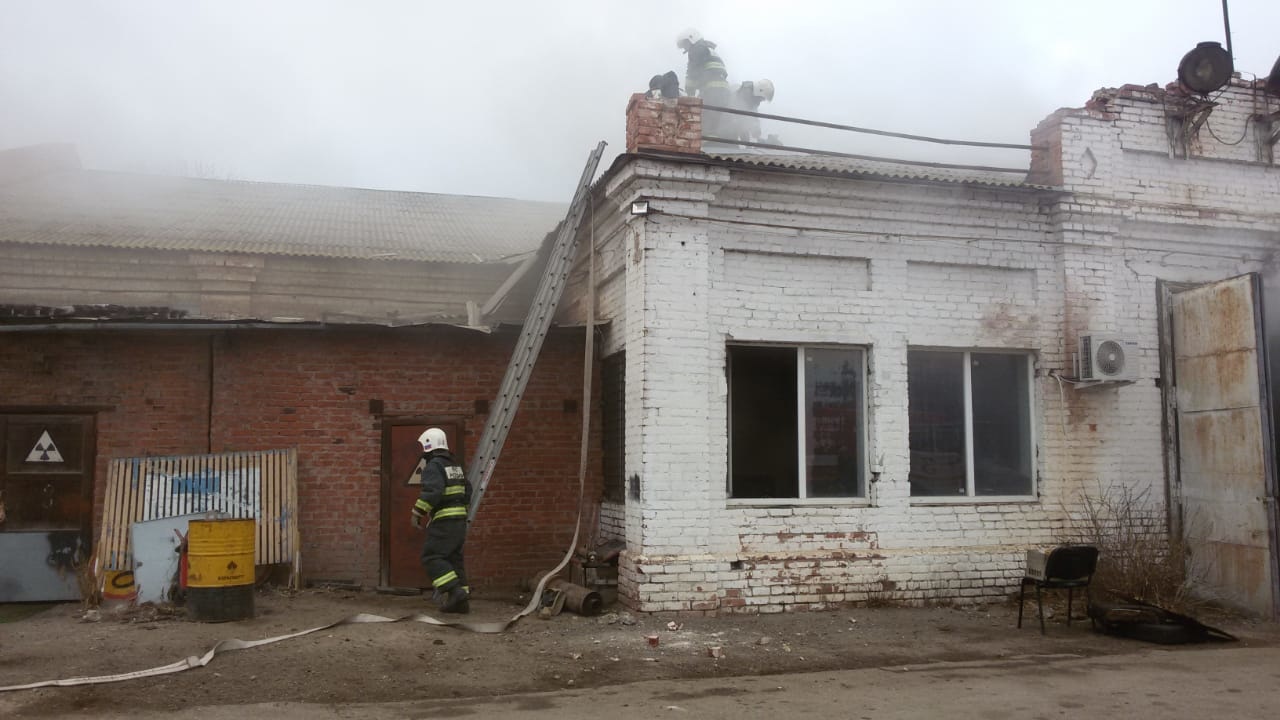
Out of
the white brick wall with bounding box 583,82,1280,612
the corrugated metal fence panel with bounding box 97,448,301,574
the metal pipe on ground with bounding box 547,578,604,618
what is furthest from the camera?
the corrugated metal fence panel with bounding box 97,448,301,574

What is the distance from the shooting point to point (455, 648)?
7.25 metres

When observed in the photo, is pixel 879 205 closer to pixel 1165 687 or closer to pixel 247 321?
pixel 1165 687

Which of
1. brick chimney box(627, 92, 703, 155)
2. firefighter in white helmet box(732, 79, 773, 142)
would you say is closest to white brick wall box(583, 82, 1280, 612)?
brick chimney box(627, 92, 703, 155)

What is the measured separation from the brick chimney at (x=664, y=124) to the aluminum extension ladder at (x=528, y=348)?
953 mm

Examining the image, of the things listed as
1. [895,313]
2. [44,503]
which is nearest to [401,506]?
[44,503]

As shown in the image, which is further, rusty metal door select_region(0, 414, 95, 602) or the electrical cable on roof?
the electrical cable on roof

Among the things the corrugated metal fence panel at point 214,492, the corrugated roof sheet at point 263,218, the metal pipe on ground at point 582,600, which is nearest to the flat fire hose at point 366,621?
the metal pipe on ground at point 582,600

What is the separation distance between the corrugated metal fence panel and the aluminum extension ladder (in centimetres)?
189

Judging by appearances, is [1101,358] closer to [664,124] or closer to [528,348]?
[664,124]

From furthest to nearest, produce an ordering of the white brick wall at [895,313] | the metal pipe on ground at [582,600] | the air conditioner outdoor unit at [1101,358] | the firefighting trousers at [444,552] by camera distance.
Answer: the air conditioner outdoor unit at [1101,358] → the white brick wall at [895,313] → the firefighting trousers at [444,552] → the metal pipe on ground at [582,600]

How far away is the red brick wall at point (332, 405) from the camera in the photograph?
31.9 ft

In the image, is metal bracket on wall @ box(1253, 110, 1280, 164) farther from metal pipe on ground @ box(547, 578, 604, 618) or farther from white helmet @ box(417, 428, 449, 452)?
white helmet @ box(417, 428, 449, 452)

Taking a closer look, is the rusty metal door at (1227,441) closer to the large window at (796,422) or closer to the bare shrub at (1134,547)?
the bare shrub at (1134,547)

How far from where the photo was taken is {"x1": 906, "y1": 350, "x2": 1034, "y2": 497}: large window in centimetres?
948
